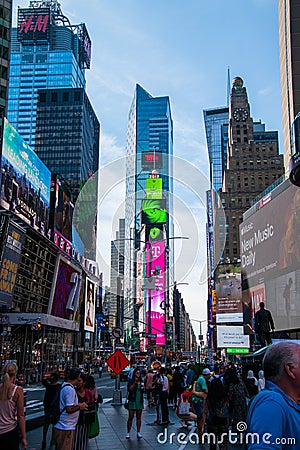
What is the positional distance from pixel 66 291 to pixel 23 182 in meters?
19.7

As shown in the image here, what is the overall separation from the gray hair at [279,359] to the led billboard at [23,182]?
54.4 m

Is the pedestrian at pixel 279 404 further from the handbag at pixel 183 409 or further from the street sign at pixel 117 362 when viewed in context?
the street sign at pixel 117 362

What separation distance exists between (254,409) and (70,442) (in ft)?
21.5

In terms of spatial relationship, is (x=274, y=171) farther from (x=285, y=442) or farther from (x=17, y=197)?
(x=285, y=442)

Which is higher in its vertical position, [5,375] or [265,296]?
[265,296]

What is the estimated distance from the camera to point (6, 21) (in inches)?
2534

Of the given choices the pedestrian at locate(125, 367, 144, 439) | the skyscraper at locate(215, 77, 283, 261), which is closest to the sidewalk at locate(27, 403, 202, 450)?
the pedestrian at locate(125, 367, 144, 439)

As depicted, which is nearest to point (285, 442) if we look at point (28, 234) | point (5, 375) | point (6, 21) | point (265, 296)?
point (5, 375)

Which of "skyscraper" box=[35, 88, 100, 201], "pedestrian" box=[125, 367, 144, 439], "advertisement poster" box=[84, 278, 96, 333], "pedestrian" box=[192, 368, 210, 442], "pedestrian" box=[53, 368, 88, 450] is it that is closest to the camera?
"pedestrian" box=[53, 368, 88, 450]

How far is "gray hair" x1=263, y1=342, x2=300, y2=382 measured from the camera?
3.74 meters

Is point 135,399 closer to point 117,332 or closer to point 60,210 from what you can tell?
point 117,332

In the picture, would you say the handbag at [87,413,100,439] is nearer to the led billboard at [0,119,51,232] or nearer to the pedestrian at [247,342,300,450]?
the pedestrian at [247,342,300,450]

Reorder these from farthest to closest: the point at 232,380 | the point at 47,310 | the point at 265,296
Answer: the point at 265,296 < the point at 47,310 < the point at 232,380

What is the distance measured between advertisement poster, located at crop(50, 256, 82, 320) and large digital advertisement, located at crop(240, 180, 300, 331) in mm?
26539
